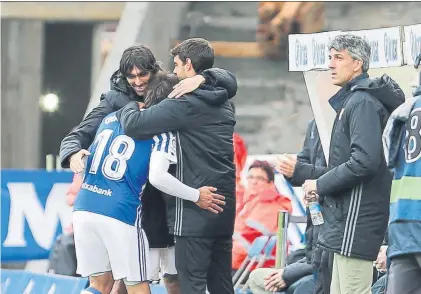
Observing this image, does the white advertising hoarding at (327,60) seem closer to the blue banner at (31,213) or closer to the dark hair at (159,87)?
the dark hair at (159,87)

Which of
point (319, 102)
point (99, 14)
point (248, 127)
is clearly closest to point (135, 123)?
point (319, 102)

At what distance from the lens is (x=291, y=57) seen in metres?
9.04

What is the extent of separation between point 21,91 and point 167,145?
13.3 meters

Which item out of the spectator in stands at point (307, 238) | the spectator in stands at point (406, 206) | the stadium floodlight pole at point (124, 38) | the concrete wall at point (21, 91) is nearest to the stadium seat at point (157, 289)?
the spectator in stands at point (307, 238)

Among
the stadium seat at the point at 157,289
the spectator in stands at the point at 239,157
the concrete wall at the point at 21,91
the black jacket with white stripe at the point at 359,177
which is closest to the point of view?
the black jacket with white stripe at the point at 359,177

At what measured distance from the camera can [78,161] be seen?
313 inches

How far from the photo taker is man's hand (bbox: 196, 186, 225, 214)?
776cm

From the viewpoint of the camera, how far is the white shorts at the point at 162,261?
817 centimetres

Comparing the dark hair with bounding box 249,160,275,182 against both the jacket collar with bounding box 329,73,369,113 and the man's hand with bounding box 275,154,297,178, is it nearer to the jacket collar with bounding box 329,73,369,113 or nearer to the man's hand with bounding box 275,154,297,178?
the man's hand with bounding box 275,154,297,178

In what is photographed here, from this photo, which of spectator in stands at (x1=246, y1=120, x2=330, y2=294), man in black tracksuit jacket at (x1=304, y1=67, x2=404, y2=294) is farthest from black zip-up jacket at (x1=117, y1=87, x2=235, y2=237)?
man in black tracksuit jacket at (x1=304, y1=67, x2=404, y2=294)

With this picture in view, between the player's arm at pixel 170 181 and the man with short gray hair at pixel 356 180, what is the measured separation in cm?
61

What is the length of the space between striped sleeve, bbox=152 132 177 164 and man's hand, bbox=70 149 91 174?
47 cm

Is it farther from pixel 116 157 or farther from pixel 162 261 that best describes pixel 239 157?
pixel 116 157

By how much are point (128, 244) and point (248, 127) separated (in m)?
8.50
